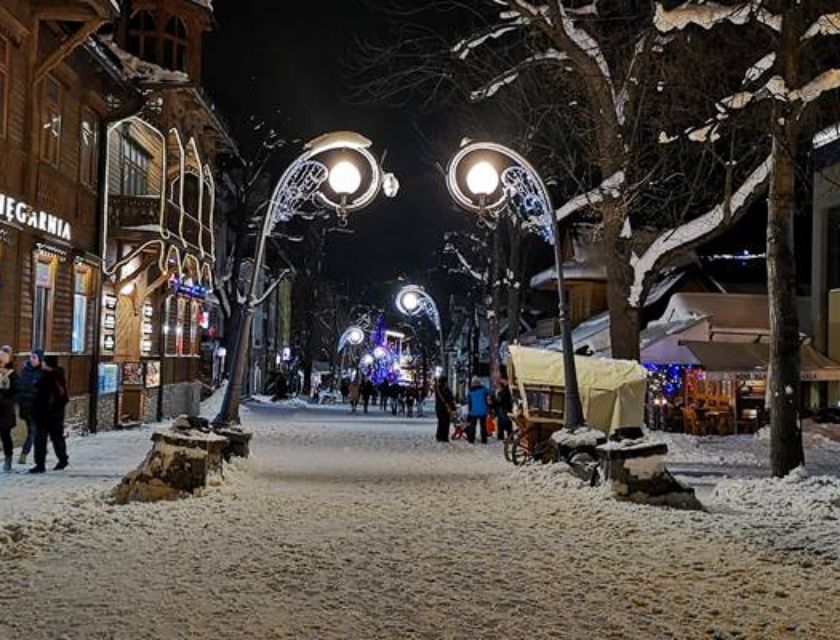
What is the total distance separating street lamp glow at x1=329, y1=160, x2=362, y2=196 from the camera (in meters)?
17.6

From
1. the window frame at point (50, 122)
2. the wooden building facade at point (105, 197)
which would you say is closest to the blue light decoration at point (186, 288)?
the wooden building facade at point (105, 197)

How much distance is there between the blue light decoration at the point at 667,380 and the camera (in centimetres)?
3189

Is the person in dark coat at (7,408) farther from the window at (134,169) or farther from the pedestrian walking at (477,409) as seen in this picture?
the window at (134,169)

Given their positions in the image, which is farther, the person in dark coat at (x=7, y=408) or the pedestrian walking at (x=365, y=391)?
the pedestrian walking at (x=365, y=391)

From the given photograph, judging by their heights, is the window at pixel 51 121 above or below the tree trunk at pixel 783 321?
above

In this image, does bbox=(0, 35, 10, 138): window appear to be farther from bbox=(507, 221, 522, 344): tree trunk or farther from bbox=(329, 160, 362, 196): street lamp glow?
bbox=(507, 221, 522, 344): tree trunk

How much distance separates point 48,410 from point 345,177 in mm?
6086

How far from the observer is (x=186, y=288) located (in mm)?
33031

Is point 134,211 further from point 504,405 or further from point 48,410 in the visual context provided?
point 48,410

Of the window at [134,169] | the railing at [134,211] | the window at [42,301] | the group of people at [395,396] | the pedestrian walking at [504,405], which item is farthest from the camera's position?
the group of people at [395,396]

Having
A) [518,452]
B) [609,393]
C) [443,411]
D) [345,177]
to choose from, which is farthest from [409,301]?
[345,177]

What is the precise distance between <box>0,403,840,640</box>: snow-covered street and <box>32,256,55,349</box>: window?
6.18 metres

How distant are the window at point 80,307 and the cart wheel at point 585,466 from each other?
41.6 feet

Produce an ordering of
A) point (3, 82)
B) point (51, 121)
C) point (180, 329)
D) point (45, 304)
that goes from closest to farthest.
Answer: point (3, 82), point (45, 304), point (51, 121), point (180, 329)
